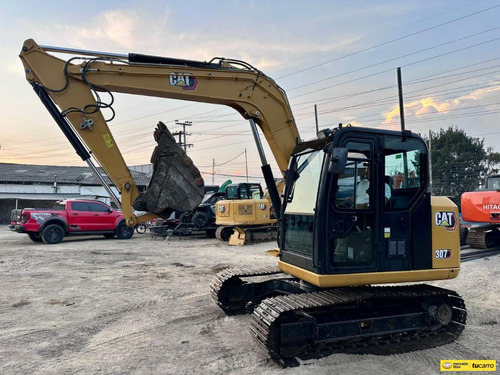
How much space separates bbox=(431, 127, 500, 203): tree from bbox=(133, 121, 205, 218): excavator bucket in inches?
1599

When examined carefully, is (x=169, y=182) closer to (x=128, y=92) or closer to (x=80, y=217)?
(x=128, y=92)

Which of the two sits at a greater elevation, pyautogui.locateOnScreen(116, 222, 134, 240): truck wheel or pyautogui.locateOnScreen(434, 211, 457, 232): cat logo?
pyautogui.locateOnScreen(434, 211, 457, 232): cat logo

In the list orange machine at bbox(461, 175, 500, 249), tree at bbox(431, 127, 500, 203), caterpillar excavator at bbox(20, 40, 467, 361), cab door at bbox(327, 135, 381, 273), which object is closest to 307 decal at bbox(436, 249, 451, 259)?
caterpillar excavator at bbox(20, 40, 467, 361)

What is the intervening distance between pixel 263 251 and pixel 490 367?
9.54m

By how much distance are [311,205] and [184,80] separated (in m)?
2.75

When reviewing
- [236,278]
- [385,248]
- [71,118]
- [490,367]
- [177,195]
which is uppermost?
[71,118]

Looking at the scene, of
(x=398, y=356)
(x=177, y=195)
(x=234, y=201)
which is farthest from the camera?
(x=234, y=201)

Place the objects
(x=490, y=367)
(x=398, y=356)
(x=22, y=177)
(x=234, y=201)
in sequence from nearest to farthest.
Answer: (x=490, y=367)
(x=398, y=356)
(x=234, y=201)
(x=22, y=177)

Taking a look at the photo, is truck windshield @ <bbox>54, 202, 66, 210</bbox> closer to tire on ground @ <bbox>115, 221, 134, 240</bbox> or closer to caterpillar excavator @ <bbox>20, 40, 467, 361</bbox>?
tire on ground @ <bbox>115, 221, 134, 240</bbox>

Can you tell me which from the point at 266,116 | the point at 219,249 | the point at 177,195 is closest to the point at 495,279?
the point at 266,116

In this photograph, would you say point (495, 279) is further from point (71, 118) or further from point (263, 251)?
point (71, 118)

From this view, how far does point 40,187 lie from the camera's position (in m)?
31.4

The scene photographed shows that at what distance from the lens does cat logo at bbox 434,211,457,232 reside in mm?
5055

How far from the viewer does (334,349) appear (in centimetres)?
469
